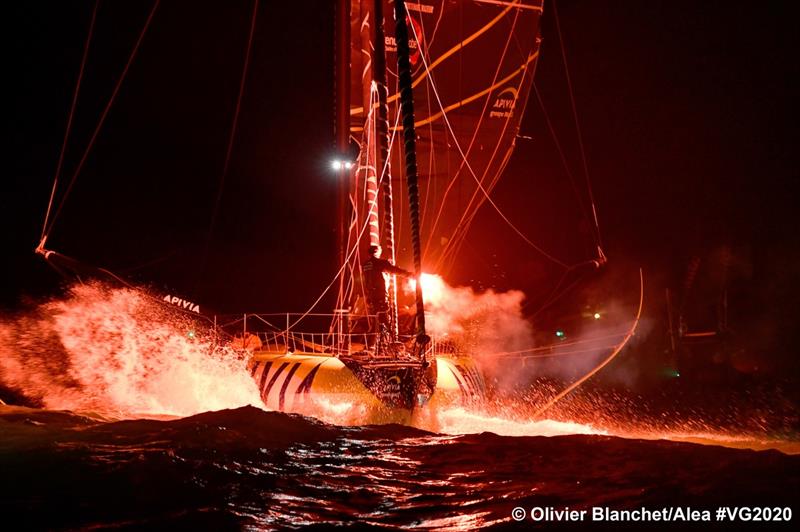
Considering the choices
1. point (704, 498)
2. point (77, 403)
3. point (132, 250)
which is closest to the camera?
point (704, 498)

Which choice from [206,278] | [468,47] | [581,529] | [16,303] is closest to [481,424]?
[581,529]

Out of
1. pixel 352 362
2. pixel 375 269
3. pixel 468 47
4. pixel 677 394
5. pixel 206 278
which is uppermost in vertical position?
pixel 468 47

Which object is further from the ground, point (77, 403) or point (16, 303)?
point (16, 303)

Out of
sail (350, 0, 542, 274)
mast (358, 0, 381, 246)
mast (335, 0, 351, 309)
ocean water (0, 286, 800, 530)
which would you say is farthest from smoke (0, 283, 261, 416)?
sail (350, 0, 542, 274)

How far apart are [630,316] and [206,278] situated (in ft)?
67.1

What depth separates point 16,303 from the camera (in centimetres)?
1833

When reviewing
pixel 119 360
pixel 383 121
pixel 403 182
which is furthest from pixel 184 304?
pixel 383 121

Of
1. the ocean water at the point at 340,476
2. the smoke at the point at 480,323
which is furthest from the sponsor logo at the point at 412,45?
the ocean water at the point at 340,476

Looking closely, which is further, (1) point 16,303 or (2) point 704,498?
(1) point 16,303

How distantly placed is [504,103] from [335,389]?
9566mm

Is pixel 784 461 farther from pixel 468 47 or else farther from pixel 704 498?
pixel 468 47

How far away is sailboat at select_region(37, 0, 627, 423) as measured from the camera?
26.9 feet

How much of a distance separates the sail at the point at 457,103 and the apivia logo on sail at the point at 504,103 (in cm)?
3

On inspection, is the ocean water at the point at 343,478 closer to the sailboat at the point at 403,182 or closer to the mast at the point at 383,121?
the sailboat at the point at 403,182
